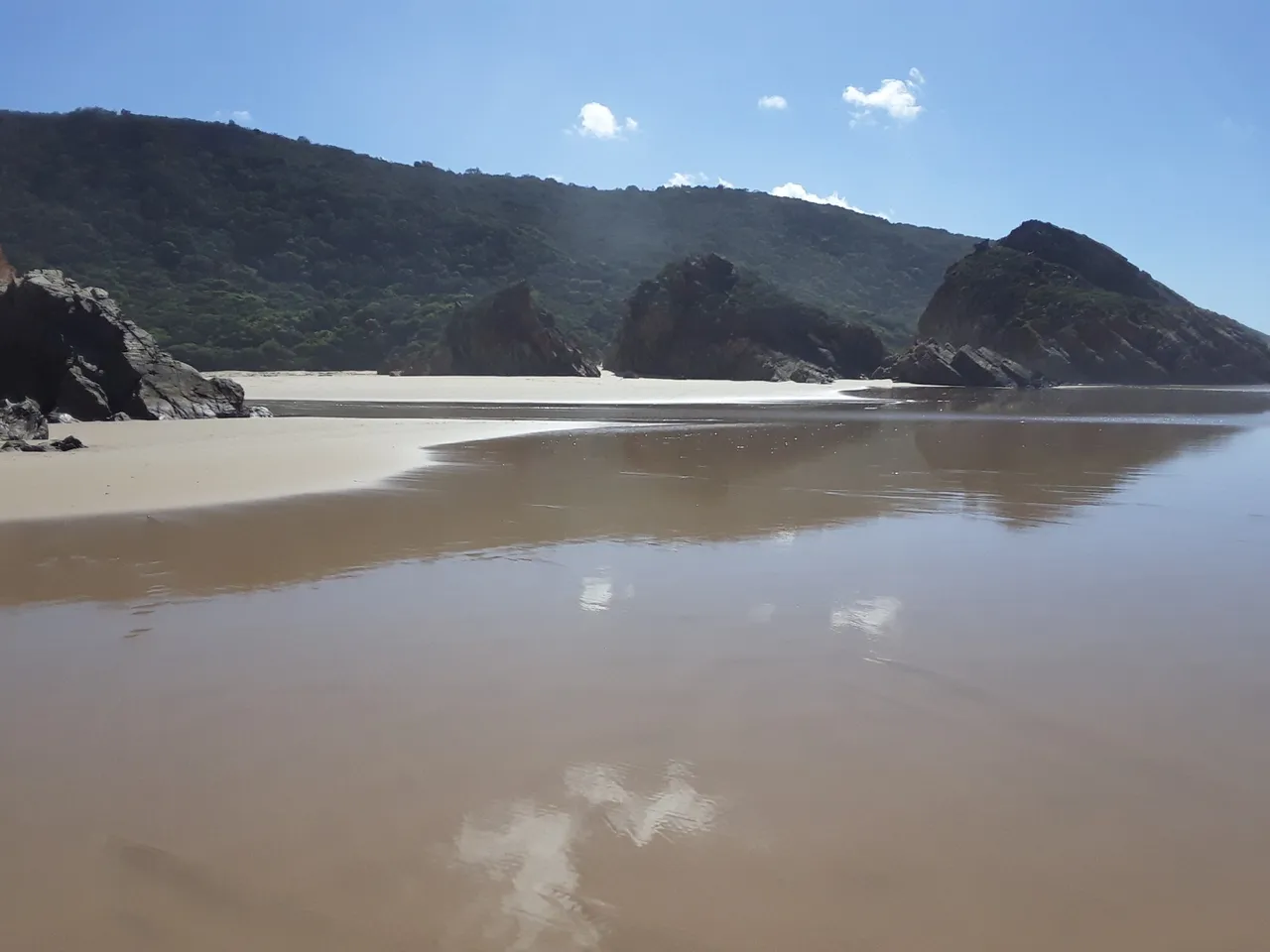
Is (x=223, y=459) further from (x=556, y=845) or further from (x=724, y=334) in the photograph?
(x=724, y=334)

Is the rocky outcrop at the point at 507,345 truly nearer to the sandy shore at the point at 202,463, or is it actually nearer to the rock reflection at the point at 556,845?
the sandy shore at the point at 202,463

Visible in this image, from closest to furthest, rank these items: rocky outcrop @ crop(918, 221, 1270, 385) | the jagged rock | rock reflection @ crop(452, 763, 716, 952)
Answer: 1. rock reflection @ crop(452, 763, 716, 952)
2. the jagged rock
3. rocky outcrop @ crop(918, 221, 1270, 385)

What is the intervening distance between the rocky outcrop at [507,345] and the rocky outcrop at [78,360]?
35857mm

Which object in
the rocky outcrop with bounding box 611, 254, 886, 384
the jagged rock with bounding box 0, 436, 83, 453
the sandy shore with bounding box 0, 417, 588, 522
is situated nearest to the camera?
the sandy shore with bounding box 0, 417, 588, 522

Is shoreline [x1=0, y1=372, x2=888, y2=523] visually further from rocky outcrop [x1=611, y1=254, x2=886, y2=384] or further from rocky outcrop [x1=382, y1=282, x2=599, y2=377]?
rocky outcrop [x1=611, y1=254, x2=886, y2=384]

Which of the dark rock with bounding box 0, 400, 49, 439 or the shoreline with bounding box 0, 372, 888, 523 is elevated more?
the dark rock with bounding box 0, 400, 49, 439

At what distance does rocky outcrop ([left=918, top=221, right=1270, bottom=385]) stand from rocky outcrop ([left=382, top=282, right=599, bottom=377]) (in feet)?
99.8

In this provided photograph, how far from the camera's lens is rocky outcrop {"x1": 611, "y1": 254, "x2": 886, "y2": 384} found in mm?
61750

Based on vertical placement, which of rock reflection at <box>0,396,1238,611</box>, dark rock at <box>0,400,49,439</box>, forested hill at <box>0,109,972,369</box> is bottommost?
rock reflection at <box>0,396,1238,611</box>

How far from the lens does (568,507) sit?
31.2 ft

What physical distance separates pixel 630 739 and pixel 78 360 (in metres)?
19.9

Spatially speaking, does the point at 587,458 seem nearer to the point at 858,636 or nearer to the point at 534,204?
the point at 858,636

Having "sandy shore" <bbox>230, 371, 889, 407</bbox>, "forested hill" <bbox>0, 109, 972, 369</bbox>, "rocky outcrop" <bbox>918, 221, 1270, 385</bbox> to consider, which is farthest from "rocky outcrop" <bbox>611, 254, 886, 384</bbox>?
"forested hill" <bbox>0, 109, 972, 369</bbox>

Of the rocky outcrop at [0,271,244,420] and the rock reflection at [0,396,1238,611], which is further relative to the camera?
the rocky outcrop at [0,271,244,420]
